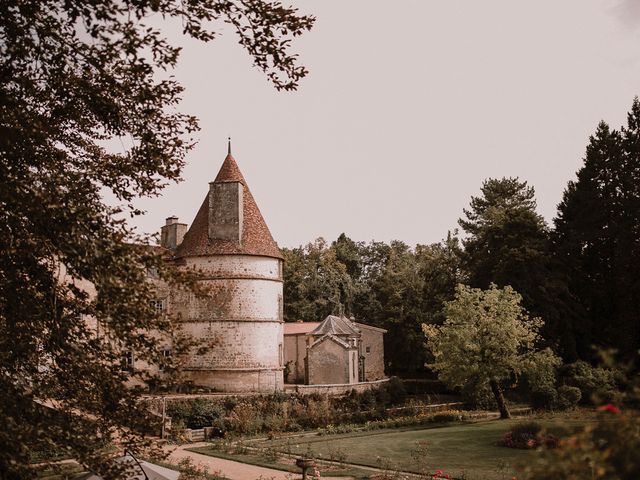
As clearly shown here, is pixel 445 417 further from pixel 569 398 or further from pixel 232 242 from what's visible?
pixel 232 242

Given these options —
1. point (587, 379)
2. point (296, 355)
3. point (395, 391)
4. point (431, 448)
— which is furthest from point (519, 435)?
point (296, 355)

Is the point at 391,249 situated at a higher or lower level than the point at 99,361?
higher

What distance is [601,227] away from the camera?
36906 millimetres

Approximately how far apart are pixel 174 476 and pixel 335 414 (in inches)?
688

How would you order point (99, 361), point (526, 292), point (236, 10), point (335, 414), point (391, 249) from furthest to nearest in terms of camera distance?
point (391, 249), point (526, 292), point (335, 414), point (99, 361), point (236, 10)

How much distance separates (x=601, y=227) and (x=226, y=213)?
24.1m

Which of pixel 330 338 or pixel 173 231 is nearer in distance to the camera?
pixel 173 231

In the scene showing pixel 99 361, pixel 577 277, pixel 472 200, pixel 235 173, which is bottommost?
pixel 99 361

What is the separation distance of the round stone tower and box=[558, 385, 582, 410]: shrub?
13754 mm

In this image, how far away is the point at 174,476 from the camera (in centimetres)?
1063

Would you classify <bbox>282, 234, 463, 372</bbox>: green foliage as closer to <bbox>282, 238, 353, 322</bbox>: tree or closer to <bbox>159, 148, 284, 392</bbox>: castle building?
<bbox>282, 238, 353, 322</bbox>: tree

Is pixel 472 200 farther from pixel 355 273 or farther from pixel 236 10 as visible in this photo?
pixel 236 10

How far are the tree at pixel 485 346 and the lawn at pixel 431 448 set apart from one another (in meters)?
2.02

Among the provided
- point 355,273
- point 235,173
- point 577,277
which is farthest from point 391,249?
point 235,173
